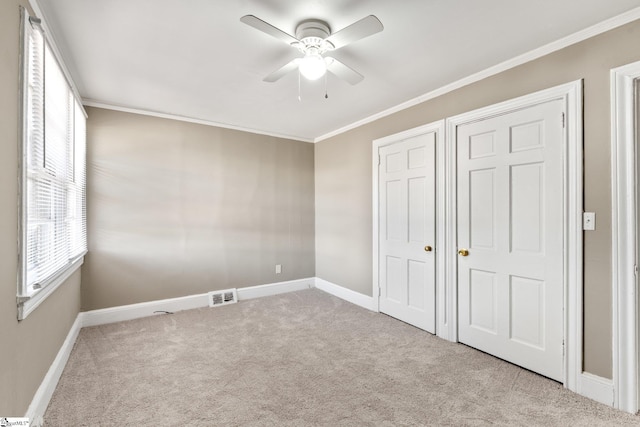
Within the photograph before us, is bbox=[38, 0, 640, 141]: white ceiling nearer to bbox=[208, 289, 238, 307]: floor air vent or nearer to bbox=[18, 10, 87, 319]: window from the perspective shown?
bbox=[18, 10, 87, 319]: window

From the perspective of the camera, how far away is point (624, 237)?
1879mm

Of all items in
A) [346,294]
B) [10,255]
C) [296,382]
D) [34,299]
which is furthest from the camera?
[346,294]

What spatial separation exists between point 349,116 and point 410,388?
3059 mm

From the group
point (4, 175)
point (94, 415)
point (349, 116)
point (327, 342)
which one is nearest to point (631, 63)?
point (349, 116)

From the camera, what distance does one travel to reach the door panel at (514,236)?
7.28 feet

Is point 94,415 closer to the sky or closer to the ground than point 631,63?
closer to the ground

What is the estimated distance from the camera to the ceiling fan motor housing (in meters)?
1.92

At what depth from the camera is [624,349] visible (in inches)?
73.7

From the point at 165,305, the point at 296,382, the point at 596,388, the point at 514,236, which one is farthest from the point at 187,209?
the point at 596,388

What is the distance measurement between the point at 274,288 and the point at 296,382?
2369 millimetres

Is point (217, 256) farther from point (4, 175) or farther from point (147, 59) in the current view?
point (4, 175)

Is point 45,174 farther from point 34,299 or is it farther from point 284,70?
point 284,70

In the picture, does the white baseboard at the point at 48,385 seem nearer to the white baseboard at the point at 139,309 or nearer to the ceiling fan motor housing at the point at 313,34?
the white baseboard at the point at 139,309

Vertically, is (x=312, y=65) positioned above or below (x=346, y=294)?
above
